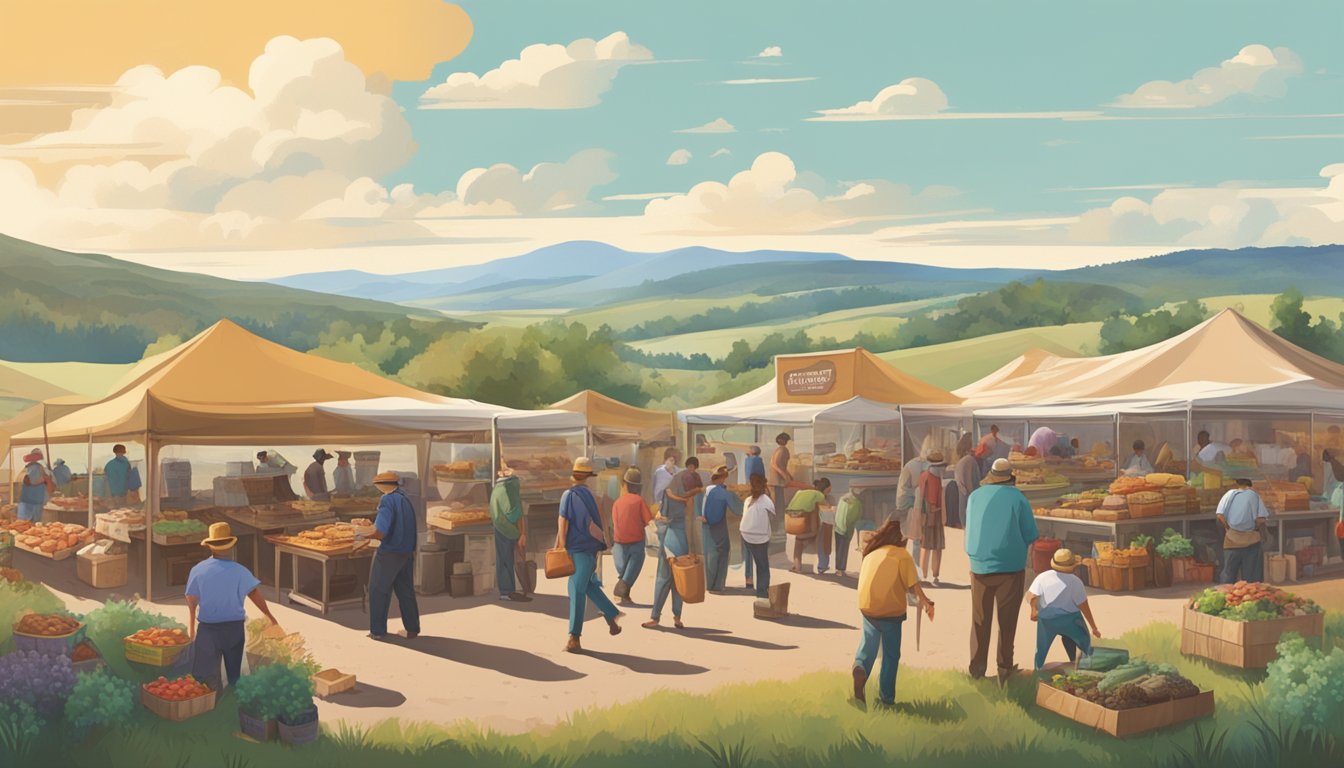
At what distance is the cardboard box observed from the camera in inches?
580

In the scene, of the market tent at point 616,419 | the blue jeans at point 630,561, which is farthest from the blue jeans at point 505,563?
the market tent at point 616,419

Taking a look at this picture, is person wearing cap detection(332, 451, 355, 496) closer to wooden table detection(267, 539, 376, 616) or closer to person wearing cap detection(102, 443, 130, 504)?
person wearing cap detection(102, 443, 130, 504)

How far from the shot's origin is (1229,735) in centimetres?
802

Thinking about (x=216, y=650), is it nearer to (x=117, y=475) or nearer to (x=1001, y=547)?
(x=1001, y=547)

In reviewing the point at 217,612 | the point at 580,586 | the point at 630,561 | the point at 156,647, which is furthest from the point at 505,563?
the point at 217,612

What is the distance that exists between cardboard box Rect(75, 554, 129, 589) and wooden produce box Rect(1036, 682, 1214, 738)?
463 inches

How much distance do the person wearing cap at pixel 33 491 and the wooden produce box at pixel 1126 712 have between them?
17.7m

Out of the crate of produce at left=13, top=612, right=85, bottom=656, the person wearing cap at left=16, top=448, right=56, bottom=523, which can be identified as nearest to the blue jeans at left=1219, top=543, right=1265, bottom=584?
the crate of produce at left=13, top=612, right=85, bottom=656

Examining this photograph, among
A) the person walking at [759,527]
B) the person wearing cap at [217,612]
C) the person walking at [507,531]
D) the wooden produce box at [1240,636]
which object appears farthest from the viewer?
the person walking at [507,531]

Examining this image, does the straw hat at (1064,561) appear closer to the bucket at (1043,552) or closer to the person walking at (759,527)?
the person walking at (759,527)

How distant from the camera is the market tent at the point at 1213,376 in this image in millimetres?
15758

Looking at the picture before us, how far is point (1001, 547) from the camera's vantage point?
9.12 m

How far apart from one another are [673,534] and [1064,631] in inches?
192

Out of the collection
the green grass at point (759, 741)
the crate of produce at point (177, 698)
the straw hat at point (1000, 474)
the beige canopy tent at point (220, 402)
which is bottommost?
the green grass at point (759, 741)
